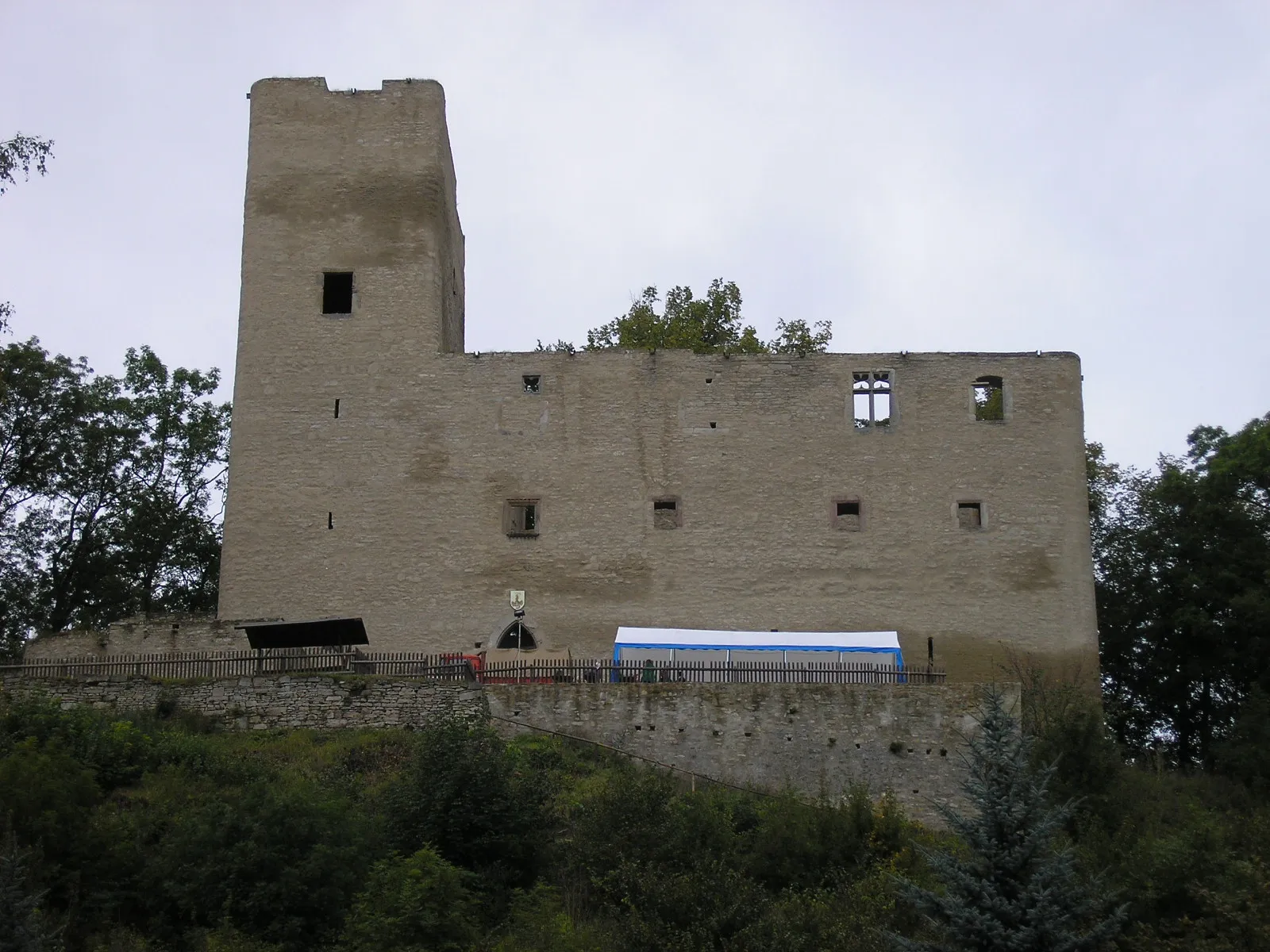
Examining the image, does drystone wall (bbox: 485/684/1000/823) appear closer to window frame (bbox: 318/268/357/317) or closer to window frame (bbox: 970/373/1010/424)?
window frame (bbox: 970/373/1010/424)

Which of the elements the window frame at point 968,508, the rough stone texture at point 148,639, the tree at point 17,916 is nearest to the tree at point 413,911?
the tree at point 17,916

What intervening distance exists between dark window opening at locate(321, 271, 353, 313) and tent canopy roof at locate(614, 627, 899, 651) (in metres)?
9.41

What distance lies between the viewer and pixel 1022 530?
36719 mm

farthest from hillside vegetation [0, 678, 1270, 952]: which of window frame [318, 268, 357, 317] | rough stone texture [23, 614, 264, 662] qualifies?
window frame [318, 268, 357, 317]

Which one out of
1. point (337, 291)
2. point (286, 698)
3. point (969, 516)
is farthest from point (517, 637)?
point (969, 516)

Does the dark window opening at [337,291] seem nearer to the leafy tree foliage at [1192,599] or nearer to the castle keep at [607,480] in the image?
the castle keep at [607,480]

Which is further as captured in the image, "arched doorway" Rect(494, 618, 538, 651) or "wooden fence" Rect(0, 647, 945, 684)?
"arched doorway" Rect(494, 618, 538, 651)

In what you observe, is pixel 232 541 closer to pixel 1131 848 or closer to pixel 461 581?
pixel 461 581

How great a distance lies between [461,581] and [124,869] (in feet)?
43.5

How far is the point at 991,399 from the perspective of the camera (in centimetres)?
3822

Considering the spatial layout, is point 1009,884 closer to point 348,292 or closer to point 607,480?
point 607,480

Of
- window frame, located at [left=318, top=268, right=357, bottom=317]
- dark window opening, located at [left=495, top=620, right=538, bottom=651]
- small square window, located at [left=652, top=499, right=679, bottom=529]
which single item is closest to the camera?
dark window opening, located at [left=495, top=620, right=538, bottom=651]

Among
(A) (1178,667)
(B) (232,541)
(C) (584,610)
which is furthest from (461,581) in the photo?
(A) (1178,667)

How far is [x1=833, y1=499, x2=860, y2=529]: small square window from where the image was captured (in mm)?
36781
